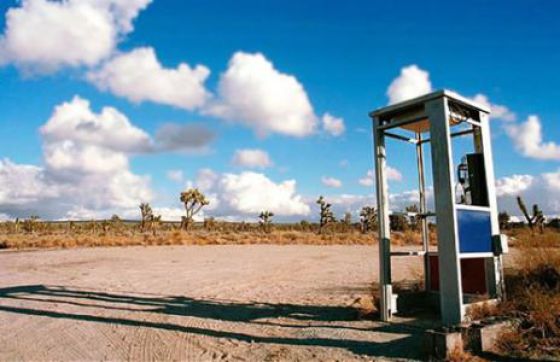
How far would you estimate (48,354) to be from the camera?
6.48 meters

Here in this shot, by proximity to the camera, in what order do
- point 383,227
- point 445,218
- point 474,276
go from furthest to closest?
point 474,276 → point 383,227 → point 445,218

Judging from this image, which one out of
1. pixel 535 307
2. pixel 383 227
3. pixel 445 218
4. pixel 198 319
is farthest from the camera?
pixel 198 319

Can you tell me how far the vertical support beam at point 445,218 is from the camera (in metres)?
6.74

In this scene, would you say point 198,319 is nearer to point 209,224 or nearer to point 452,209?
point 452,209

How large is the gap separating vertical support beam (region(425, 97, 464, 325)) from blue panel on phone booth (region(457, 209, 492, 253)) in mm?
207

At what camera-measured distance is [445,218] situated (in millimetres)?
6914

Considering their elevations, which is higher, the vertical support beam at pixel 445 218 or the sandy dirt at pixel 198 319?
the vertical support beam at pixel 445 218

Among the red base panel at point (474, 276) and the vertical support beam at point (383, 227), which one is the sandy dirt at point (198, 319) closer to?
the vertical support beam at point (383, 227)

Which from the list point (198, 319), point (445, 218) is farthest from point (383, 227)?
point (198, 319)

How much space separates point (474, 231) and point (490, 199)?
99cm

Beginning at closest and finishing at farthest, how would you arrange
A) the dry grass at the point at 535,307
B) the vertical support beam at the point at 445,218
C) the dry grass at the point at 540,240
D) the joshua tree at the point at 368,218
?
the dry grass at the point at 535,307
the vertical support beam at the point at 445,218
the dry grass at the point at 540,240
the joshua tree at the point at 368,218

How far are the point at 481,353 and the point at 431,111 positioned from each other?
3.55m

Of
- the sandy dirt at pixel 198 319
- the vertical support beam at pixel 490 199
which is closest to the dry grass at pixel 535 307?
the vertical support beam at pixel 490 199

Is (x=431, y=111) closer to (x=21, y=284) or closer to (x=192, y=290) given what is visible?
(x=192, y=290)
